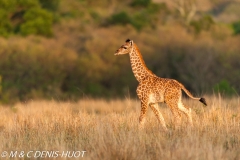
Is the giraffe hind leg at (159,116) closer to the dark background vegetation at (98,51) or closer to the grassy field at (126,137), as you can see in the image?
the grassy field at (126,137)

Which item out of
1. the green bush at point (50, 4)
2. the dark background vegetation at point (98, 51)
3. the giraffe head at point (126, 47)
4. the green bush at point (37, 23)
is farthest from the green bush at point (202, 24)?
the giraffe head at point (126, 47)

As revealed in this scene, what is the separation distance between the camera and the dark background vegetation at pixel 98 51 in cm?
3584

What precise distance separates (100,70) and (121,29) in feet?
17.2

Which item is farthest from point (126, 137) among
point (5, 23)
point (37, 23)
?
point (5, 23)

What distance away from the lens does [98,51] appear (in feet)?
133

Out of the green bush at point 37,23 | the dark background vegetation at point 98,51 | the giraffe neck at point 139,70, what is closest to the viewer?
the giraffe neck at point 139,70

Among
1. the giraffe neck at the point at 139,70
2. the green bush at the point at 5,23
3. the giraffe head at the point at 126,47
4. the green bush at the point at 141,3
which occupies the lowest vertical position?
the giraffe neck at the point at 139,70

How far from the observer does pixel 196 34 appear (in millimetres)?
45375

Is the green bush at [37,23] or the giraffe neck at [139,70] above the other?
the green bush at [37,23]

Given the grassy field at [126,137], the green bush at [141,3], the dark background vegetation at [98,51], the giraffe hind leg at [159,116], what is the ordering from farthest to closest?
the green bush at [141,3]
the dark background vegetation at [98,51]
the giraffe hind leg at [159,116]
the grassy field at [126,137]

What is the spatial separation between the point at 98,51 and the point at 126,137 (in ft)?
107

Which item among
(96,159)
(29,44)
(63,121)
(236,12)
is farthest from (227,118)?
(236,12)

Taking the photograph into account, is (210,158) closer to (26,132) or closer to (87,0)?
(26,132)

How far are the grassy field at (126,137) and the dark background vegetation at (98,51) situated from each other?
21.2 metres
